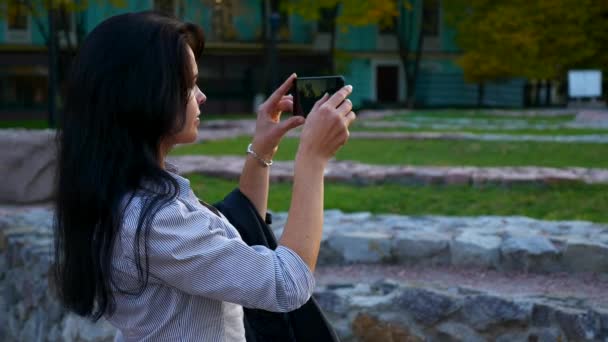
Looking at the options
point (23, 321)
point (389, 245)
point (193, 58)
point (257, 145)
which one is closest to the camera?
point (193, 58)

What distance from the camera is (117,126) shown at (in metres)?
1.81

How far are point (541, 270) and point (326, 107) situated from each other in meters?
3.49

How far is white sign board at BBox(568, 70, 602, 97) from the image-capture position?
27.8m

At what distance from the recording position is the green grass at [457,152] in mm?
10305

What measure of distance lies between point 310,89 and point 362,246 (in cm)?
356

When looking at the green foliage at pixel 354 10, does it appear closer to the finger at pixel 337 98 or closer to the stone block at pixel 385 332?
the stone block at pixel 385 332

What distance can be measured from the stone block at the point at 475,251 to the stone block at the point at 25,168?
4447mm

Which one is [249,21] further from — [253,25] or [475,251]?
[475,251]

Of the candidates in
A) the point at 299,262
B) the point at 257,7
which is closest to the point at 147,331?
the point at 299,262

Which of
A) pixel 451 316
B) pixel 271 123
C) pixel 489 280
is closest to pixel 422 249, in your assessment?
pixel 489 280

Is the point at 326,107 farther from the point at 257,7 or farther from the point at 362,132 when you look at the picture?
the point at 257,7

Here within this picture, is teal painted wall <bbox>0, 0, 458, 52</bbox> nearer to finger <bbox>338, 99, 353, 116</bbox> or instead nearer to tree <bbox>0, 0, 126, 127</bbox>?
tree <bbox>0, 0, 126, 127</bbox>

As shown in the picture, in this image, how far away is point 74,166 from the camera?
72.4 inches

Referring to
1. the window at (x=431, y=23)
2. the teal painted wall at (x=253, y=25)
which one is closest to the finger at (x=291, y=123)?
the teal painted wall at (x=253, y=25)
